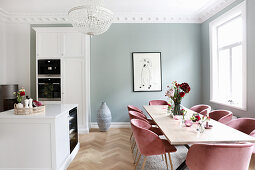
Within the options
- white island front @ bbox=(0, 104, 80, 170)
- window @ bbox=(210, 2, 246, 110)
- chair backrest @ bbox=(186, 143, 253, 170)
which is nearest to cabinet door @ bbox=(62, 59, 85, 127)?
white island front @ bbox=(0, 104, 80, 170)

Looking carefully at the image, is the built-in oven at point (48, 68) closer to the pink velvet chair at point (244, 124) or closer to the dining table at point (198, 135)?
the dining table at point (198, 135)

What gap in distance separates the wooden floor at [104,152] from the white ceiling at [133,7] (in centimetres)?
336

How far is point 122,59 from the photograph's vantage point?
4801 mm

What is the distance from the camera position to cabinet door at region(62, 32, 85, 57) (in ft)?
14.2

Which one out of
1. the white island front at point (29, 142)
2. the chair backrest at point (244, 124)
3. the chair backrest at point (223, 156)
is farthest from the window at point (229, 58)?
the white island front at point (29, 142)

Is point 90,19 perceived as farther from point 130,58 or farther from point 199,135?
point 130,58

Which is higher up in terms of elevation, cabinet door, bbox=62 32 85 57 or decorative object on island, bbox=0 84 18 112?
cabinet door, bbox=62 32 85 57

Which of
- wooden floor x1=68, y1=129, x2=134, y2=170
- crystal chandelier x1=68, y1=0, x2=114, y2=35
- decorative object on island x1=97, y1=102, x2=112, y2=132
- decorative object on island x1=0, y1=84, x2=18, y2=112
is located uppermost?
crystal chandelier x1=68, y1=0, x2=114, y2=35

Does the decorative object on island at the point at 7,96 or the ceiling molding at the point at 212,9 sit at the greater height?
the ceiling molding at the point at 212,9

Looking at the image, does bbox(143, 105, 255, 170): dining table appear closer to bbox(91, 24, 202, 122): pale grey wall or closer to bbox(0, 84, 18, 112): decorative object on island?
bbox(91, 24, 202, 122): pale grey wall

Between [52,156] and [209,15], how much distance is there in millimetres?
4914

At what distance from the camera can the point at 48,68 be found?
4289mm

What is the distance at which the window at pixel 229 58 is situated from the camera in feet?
11.0

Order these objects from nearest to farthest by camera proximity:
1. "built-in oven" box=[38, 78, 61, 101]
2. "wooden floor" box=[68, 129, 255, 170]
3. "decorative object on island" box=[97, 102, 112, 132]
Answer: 1. "wooden floor" box=[68, 129, 255, 170]
2. "built-in oven" box=[38, 78, 61, 101]
3. "decorative object on island" box=[97, 102, 112, 132]
